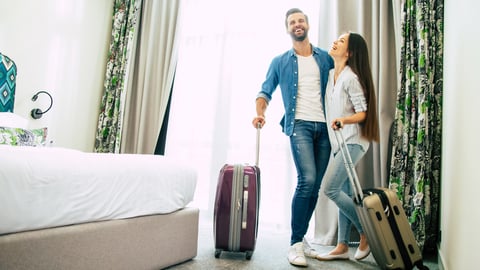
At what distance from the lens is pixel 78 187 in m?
1.11

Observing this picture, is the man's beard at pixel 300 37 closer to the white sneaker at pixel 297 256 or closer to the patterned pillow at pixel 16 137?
the white sneaker at pixel 297 256

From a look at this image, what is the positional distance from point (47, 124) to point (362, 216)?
8.37 ft

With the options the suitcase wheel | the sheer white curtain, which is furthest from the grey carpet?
the sheer white curtain

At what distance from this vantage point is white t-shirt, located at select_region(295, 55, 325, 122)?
191 centimetres

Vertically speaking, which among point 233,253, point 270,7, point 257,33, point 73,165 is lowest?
point 233,253

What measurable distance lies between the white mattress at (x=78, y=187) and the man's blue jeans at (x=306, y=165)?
676mm

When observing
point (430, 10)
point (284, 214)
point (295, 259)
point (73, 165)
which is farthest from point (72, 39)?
point (430, 10)

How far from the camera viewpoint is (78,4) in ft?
9.56

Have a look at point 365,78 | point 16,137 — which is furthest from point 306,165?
point 16,137

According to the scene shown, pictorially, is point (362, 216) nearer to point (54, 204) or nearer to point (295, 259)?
point (295, 259)

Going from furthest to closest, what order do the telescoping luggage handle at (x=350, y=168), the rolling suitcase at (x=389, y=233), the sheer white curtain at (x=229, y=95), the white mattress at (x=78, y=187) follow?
the sheer white curtain at (x=229, y=95)
the telescoping luggage handle at (x=350, y=168)
the rolling suitcase at (x=389, y=233)
the white mattress at (x=78, y=187)

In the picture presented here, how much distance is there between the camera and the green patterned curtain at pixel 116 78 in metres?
3.08

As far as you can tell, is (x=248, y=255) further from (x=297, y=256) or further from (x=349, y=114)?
(x=349, y=114)

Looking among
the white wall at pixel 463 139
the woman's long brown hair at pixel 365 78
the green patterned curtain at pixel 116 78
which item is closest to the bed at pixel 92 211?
the woman's long brown hair at pixel 365 78
